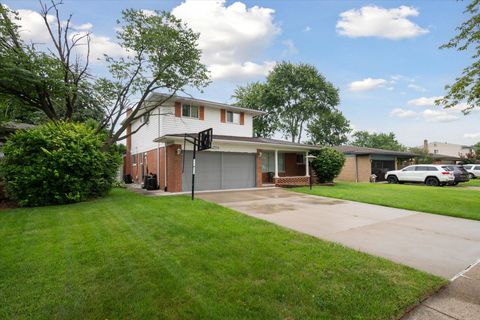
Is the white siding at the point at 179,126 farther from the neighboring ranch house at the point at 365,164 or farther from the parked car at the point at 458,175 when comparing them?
the parked car at the point at 458,175

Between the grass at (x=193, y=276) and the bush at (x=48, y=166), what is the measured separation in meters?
3.83

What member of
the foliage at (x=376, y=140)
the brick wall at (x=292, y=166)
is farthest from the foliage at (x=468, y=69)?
the foliage at (x=376, y=140)

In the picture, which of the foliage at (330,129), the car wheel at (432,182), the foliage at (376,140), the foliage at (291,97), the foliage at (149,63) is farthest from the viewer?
the foliage at (376,140)

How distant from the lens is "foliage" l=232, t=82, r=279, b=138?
3403 cm

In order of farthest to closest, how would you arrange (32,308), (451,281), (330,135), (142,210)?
(330,135), (142,210), (451,281), (32,308)

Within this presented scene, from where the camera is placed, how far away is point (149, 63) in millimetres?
14227

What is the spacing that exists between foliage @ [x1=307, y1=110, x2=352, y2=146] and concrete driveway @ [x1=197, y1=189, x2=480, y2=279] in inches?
1114

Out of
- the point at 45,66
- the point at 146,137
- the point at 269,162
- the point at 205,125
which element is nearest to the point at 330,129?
the point at 269,162

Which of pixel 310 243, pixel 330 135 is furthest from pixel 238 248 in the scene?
pixel 330 135

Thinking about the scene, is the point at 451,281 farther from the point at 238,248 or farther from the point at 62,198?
the point at 62,198

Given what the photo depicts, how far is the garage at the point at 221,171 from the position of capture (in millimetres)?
13378

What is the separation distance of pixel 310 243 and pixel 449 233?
3731mm

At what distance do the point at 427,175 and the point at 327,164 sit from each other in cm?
819

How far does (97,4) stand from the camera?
11.8 m
